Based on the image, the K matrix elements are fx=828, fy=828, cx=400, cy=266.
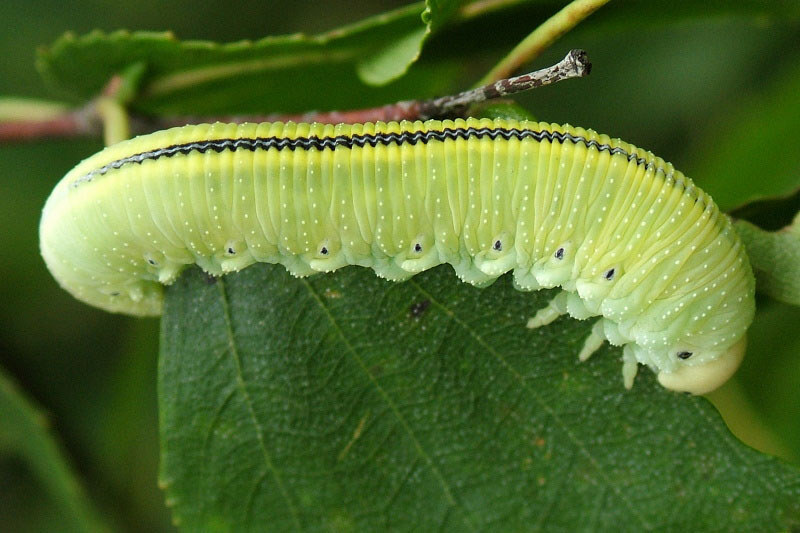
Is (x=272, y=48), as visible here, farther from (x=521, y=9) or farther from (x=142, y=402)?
(x=142, y=402)

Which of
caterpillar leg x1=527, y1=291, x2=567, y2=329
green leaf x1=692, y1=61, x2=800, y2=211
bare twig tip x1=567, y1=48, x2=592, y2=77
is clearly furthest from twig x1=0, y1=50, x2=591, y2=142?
green leaf x1=692, y1=61, x2=800, y2=211

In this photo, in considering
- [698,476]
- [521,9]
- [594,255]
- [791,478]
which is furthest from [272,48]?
[791,478]

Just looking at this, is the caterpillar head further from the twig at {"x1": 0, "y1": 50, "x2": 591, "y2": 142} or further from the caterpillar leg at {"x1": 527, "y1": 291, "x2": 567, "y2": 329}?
the twig at {"x1": 0, "y1": 50, "x2": 591, "y2": 142}

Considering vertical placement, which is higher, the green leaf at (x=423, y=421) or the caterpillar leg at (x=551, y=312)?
the caterpillar leg at (x=551, y=312)

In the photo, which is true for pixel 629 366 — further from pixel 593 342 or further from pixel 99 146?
pixel 99 146

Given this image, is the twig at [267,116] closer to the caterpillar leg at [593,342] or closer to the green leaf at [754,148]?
the caterpillar leg at [593,342]

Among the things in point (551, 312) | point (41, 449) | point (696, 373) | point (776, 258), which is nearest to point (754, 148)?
point (776, 258)

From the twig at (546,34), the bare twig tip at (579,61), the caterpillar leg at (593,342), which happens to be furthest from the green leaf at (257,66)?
the caterpillar leg at (593,342)
